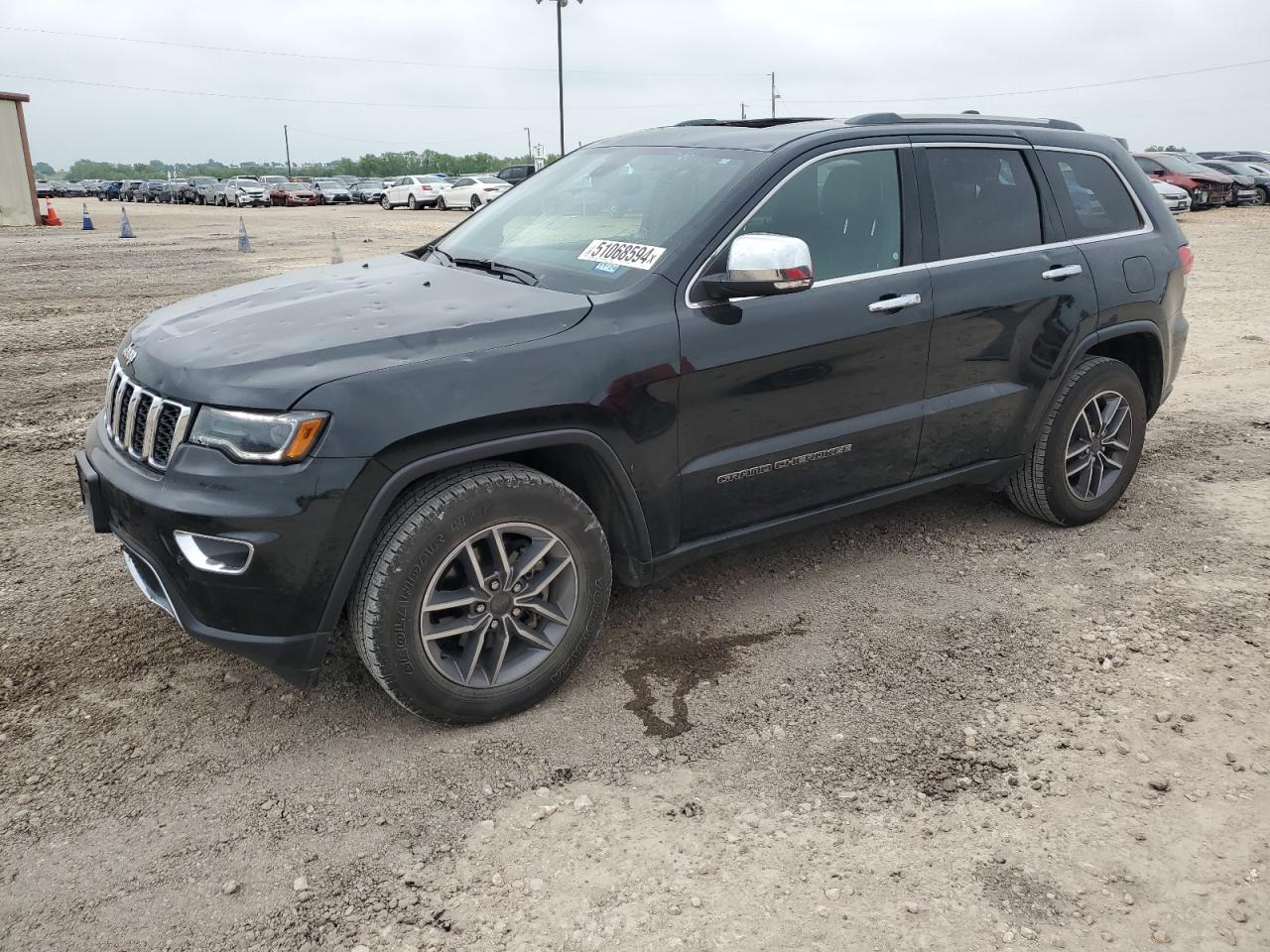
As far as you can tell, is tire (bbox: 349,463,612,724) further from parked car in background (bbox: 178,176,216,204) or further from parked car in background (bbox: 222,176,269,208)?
parked car in background (bbox: 178,176,216,204)

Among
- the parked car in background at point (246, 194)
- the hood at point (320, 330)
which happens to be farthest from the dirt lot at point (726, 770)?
the parked car in background at point (246, 194)

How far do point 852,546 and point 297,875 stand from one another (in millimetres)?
2839

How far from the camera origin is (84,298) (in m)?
11.8

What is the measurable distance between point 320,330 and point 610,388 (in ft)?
2.92

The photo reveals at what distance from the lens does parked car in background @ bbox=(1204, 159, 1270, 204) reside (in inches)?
1148

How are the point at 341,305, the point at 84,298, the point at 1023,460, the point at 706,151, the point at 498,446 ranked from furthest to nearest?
the point at 84,298, the point at 1023,460, the point at 706,151, the point at 341,305, the point at 498,446

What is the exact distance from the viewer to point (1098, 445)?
4.73 m

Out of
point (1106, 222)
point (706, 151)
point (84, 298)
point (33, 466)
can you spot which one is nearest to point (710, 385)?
point (706, 151)

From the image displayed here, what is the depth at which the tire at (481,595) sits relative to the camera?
2.91 m

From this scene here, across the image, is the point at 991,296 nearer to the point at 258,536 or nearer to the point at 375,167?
the point at 258,536

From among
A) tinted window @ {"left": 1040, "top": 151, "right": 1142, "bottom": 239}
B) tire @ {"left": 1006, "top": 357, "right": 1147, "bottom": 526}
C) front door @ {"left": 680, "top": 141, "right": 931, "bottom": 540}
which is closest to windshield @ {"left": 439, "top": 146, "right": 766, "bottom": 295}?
front door @ {"left": 680, "top": 141, "right": 931, "bottom": 540}

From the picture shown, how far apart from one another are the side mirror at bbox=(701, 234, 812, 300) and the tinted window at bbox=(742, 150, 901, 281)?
0.30 metres

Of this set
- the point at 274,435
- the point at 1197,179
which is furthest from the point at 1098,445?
the point at 1197,179

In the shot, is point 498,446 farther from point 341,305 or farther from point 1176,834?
point 1176,834
